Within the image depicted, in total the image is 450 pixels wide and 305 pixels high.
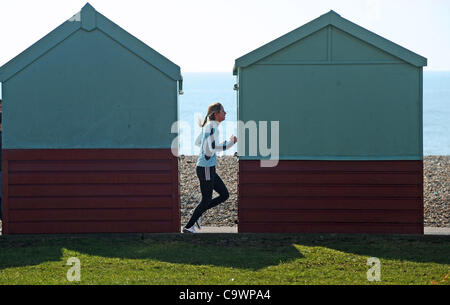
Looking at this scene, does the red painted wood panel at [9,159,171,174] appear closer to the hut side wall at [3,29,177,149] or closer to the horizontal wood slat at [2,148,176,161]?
the horizontal wood slat at [2,148,176,161]

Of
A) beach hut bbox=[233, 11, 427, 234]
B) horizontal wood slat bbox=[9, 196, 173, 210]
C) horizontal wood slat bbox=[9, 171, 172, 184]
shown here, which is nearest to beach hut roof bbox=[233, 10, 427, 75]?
beach hut bbox=[233, 11, 427, 234]

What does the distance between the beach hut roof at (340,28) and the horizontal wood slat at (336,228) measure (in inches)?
87.3

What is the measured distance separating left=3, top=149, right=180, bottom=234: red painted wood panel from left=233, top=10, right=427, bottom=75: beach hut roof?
5.80 ft

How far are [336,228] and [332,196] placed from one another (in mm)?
448

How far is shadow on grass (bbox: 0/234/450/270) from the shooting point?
817 cm

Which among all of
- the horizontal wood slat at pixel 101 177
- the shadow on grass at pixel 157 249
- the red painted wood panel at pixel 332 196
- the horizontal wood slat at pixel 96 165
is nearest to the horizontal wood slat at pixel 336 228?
the red painted wood panel at pixel 332 196

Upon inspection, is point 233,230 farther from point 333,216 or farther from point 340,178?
point 340,178

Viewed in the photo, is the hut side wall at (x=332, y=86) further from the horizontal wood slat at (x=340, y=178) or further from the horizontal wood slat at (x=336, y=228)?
the horizontal wood slat at (x=336, y=228)

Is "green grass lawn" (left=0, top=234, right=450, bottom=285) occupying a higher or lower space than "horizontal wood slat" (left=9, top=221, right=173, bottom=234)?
lower

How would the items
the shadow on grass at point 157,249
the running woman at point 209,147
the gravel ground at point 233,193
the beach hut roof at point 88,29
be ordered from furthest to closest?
1. the gravel ground at point 233,193
2. the beach hut roof at point 88,29
3. the running woman at point 209,147
4. the shadow on grass at point 157,249

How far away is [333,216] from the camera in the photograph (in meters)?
9.57

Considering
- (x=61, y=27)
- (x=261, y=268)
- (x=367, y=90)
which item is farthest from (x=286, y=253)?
(x=61, y=27)

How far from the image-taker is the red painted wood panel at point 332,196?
954 cm
